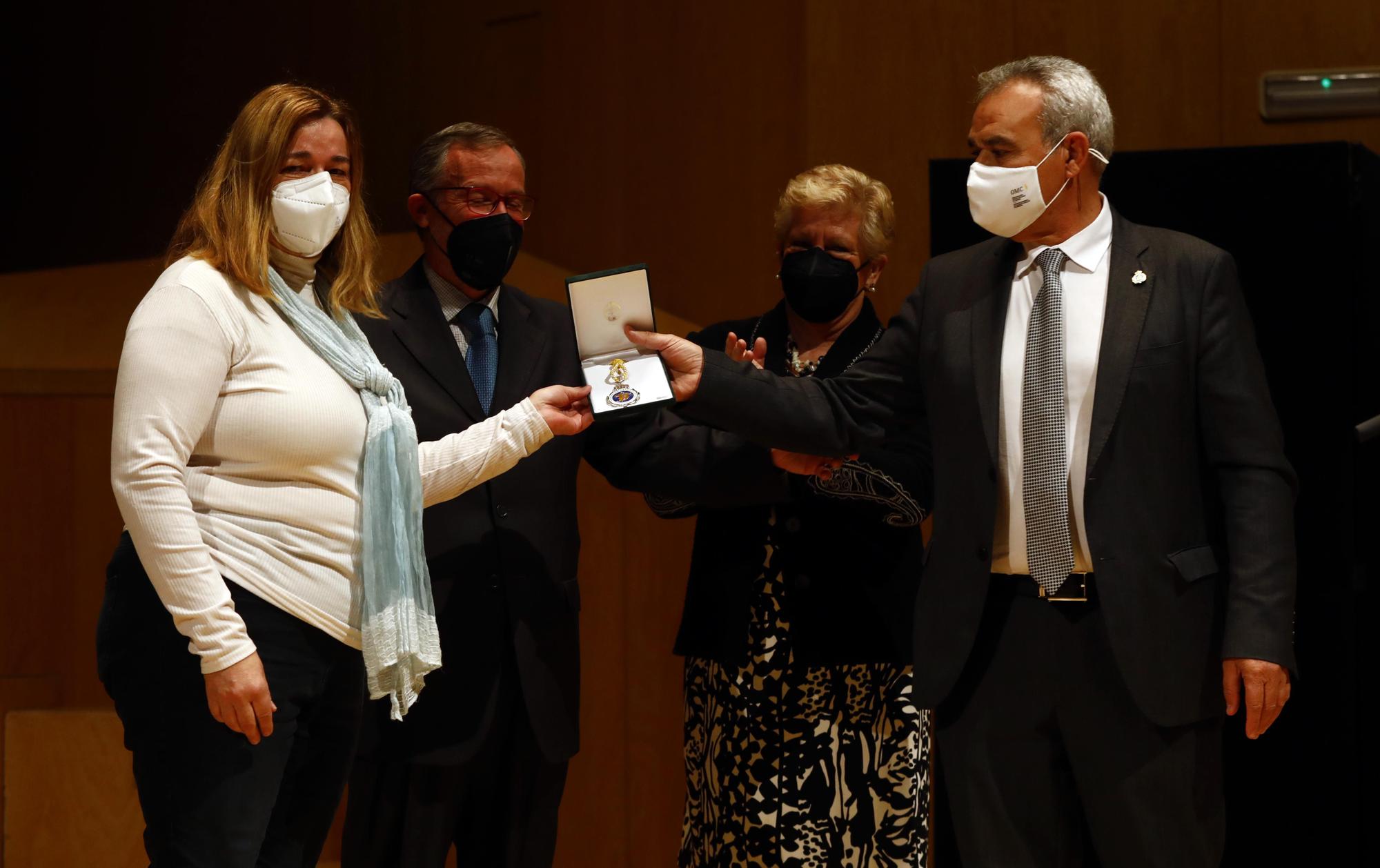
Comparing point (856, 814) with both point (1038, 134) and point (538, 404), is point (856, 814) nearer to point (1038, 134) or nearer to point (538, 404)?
point (538, 404)

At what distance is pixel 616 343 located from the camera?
8.20ft

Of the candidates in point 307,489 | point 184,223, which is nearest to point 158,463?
point 307,489

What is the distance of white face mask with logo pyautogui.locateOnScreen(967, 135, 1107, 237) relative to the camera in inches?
90.7

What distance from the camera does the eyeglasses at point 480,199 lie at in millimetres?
2695

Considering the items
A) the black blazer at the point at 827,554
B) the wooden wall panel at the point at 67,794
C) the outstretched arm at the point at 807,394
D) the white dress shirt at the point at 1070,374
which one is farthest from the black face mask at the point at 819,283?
the wooden wall panel at the point at 67,794

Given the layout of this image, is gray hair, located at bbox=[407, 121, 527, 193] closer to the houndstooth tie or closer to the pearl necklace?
the pearl necklace

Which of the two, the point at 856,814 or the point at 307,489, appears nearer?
the point at 307,489

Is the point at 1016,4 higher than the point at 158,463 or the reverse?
higher

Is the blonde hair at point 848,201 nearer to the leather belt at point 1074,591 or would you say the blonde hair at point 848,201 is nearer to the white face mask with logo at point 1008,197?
the white face mask with logo at point 1008,197

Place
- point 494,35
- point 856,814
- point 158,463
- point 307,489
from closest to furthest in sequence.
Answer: point 158,463 → point 307,489 → point 856,814 → point 494,35

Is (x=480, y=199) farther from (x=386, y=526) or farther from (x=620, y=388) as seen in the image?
(x=386, y=526)

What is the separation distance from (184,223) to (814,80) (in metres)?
2.08

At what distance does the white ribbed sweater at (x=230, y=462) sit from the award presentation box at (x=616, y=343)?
1.46ft

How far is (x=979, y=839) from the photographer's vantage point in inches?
87.7
